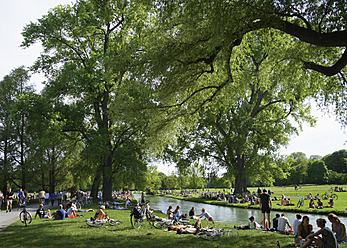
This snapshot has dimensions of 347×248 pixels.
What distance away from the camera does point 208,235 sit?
11.5 metres

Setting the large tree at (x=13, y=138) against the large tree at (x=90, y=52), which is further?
the large tree at (x=13, y=138)

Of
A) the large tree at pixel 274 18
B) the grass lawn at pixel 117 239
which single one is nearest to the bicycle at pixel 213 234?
the grass lawn at pixel 117 239

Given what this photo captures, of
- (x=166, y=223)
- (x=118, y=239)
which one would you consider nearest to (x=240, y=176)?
(x=166, y=223)

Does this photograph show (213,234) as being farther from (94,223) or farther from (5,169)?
(5,169)

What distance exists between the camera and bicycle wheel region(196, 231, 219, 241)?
11.1 metres

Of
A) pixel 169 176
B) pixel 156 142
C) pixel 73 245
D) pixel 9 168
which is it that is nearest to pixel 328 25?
pixel 156 142

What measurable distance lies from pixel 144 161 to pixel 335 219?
77.3ft

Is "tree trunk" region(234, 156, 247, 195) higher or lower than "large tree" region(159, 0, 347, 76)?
lower

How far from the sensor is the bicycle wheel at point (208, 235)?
36.4 feet

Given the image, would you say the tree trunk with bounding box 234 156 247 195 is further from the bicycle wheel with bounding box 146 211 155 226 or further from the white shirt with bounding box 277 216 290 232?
the white shirt with bounding box 277 216 290 232

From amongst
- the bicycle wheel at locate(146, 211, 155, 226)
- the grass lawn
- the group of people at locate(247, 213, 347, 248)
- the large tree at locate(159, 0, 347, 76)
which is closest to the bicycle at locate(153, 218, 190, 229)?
the bicycle wheel at locate(146, 211, 155, 226)

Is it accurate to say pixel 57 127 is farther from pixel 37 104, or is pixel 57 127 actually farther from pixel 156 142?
pixel 156 142

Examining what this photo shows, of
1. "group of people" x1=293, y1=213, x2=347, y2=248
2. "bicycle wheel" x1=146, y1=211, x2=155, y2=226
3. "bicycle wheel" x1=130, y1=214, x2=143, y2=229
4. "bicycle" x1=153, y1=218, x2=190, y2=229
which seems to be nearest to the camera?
"group of people" x1=293, y1=213, x2=347, y2=248

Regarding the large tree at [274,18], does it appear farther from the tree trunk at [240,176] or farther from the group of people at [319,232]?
the tree trunk at [240,176]
